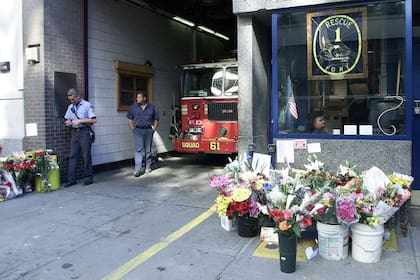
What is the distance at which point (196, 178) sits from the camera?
8727mm

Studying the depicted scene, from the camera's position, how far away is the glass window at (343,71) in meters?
5.48

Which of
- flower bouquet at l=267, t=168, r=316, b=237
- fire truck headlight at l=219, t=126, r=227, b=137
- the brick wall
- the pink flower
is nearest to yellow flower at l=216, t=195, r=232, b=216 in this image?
flower bouquet at l=267, t=168, r=316, b=237

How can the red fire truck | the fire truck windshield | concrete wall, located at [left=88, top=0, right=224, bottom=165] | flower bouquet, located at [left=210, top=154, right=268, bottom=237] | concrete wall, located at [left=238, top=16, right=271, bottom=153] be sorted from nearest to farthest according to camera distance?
flower bouquet, located at [left=210, top=154, right=268, bottom=237]
concrete wall, located at [left=238, top=16, right=271, bottom=153]
concrete wall, located at [left=88, top=0, right=224, bottom=165]
the red fire truck
the fire truck windshield

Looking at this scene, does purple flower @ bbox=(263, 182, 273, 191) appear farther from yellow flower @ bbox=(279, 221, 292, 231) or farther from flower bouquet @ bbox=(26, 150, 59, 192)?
flower bouquet @ bbox=(26, 150, 59, 192)

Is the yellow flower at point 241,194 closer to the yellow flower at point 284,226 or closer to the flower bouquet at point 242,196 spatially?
the flower bouquet at point 242,196

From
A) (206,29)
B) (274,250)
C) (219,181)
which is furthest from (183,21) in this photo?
(274,250)

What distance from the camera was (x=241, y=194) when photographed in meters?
4.50

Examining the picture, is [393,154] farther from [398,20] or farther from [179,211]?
[179,211]

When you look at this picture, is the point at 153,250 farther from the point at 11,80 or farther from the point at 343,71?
the point at 11,80

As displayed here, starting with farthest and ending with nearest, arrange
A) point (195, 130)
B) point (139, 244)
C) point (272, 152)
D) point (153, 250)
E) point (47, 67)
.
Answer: point (195, 130) → point (47, 67) → point (272, 152) → point (139, 244) → point (153, 250)

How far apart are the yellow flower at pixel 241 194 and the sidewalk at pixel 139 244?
22.4 inches

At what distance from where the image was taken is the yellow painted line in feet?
13.1

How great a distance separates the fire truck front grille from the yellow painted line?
4.16 meters

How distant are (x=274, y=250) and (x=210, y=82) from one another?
637cm
